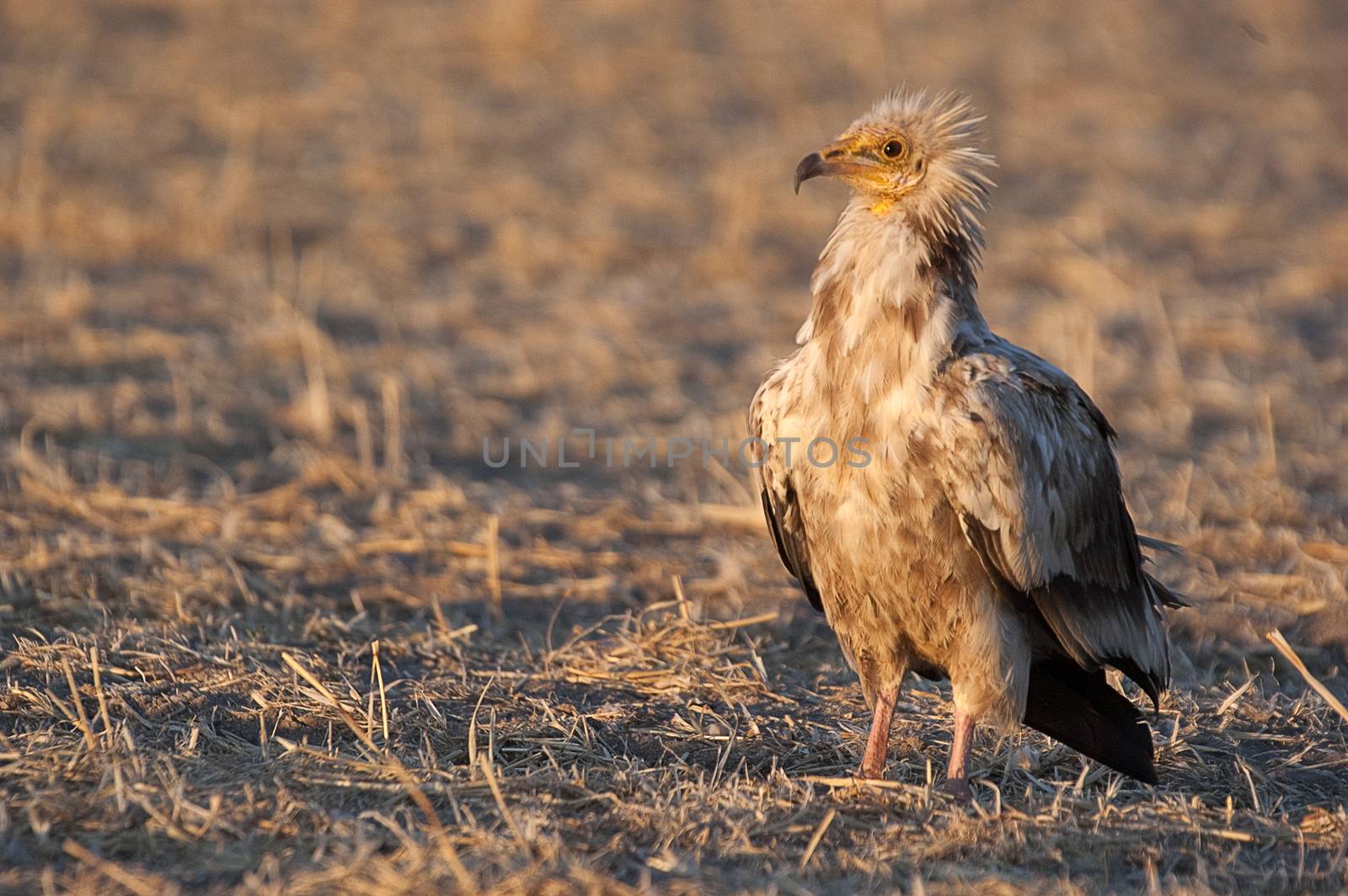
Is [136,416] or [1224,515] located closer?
[1224,515]

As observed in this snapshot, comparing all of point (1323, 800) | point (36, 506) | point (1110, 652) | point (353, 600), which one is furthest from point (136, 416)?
point (1323, 800)

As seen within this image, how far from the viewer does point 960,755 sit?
418 cm

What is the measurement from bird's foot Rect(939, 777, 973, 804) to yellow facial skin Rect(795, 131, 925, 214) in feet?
5.20

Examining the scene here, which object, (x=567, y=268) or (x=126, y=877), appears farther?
(x=567, y=268)

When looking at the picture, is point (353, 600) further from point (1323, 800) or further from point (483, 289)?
point (483, 289)

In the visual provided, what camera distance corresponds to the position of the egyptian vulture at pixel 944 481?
3945mm

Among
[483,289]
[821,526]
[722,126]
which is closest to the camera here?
[821,526]

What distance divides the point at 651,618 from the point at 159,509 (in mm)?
2175

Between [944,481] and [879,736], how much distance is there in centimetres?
83

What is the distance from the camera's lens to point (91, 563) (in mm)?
5574

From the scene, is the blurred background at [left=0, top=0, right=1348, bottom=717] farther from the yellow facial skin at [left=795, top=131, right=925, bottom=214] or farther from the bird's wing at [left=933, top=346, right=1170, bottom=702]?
the yellow facial skin at [left=795, top=131, right=925, bottom=214]

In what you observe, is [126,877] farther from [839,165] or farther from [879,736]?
[839,165]

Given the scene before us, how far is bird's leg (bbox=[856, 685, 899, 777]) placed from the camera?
13.9 ft

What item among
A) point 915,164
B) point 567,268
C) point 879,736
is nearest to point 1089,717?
point 879,736
